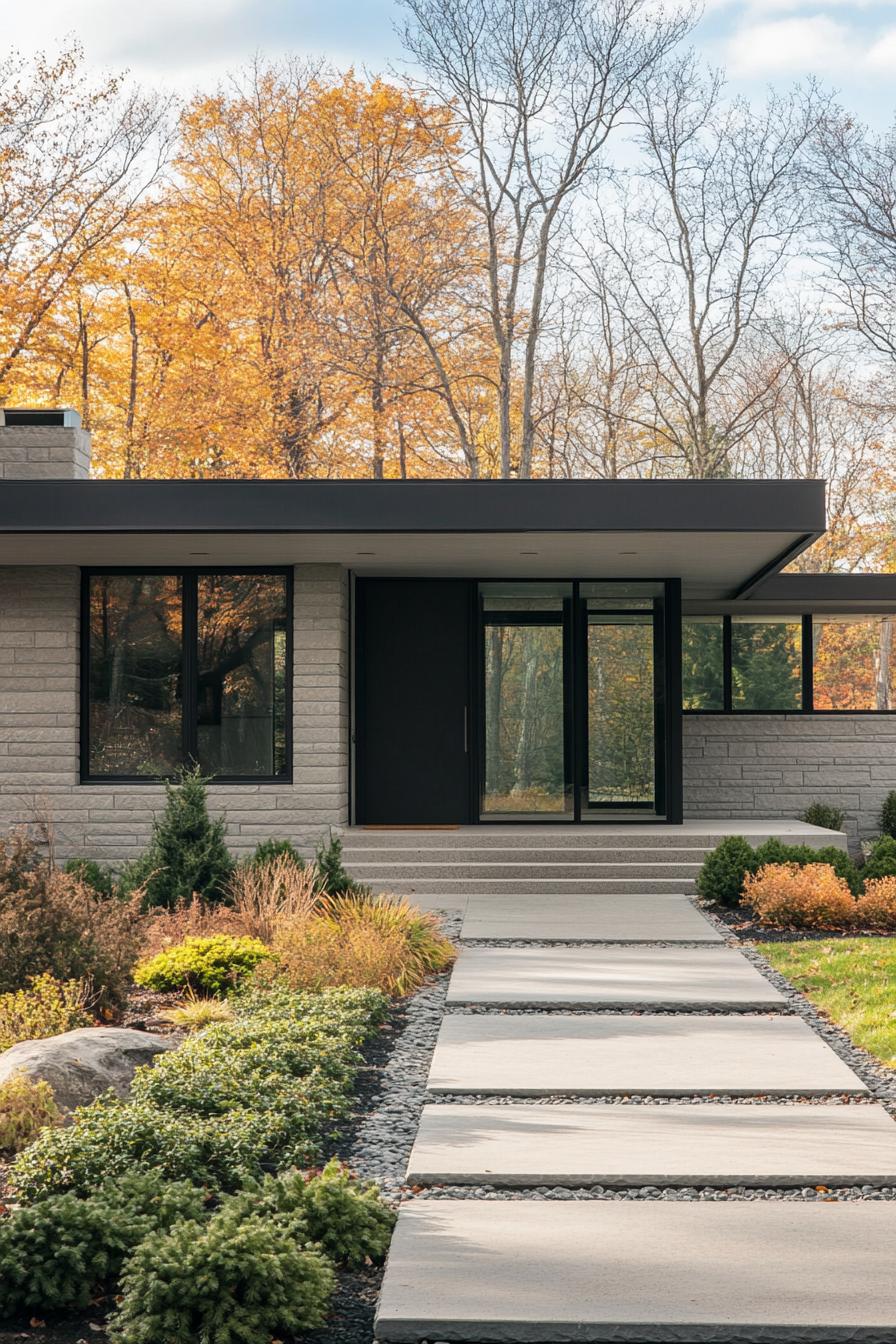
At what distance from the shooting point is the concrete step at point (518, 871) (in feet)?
39.4

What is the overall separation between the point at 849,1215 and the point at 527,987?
3615mm

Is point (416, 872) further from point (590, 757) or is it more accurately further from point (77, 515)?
point (77, 515)

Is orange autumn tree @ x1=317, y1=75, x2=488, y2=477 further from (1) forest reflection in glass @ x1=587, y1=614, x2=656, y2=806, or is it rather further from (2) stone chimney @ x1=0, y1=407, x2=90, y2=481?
(2) stone chimney @ x1=0, y1=407, x2=90, y2=481

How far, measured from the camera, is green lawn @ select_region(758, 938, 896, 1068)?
665 cm

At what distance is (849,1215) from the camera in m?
4.04

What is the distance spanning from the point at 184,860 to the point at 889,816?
978 centimetres

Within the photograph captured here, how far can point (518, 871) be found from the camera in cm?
1203

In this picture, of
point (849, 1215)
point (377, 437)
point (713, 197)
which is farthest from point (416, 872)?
point (713, 197)

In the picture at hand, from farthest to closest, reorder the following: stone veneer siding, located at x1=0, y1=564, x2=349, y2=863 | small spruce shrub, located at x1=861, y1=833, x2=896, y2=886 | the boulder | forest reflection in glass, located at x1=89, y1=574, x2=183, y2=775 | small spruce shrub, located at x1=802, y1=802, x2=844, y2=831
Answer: small spruce shrub, located at x1=802, y1=802, x2=844, y2=831, forest reflection in glass, located at x1=89, y1=574, x2=183, y2=775, stone veneer siding, located at x1=0, y1=564, x2=349, y2=863, small spruce shrub, located at x1=861, y1=833, x2=896, y2=886, the boulder

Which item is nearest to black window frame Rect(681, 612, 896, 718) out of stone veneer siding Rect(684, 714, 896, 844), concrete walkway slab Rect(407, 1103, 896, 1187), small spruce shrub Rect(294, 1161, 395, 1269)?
stone veneer siding Rect(684, 714, 896, 844)

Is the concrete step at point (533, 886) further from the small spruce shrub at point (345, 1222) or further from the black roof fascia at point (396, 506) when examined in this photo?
the small spruce shrub at point (345, 1222)

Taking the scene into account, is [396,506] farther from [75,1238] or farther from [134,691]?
[75,1238]

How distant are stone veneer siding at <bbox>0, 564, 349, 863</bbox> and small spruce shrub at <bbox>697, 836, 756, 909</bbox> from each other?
3.43 meters

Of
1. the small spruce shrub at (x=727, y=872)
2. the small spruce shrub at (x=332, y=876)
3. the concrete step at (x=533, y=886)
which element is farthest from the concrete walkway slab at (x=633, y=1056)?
→ the concrete step at (x=533, y=886)
